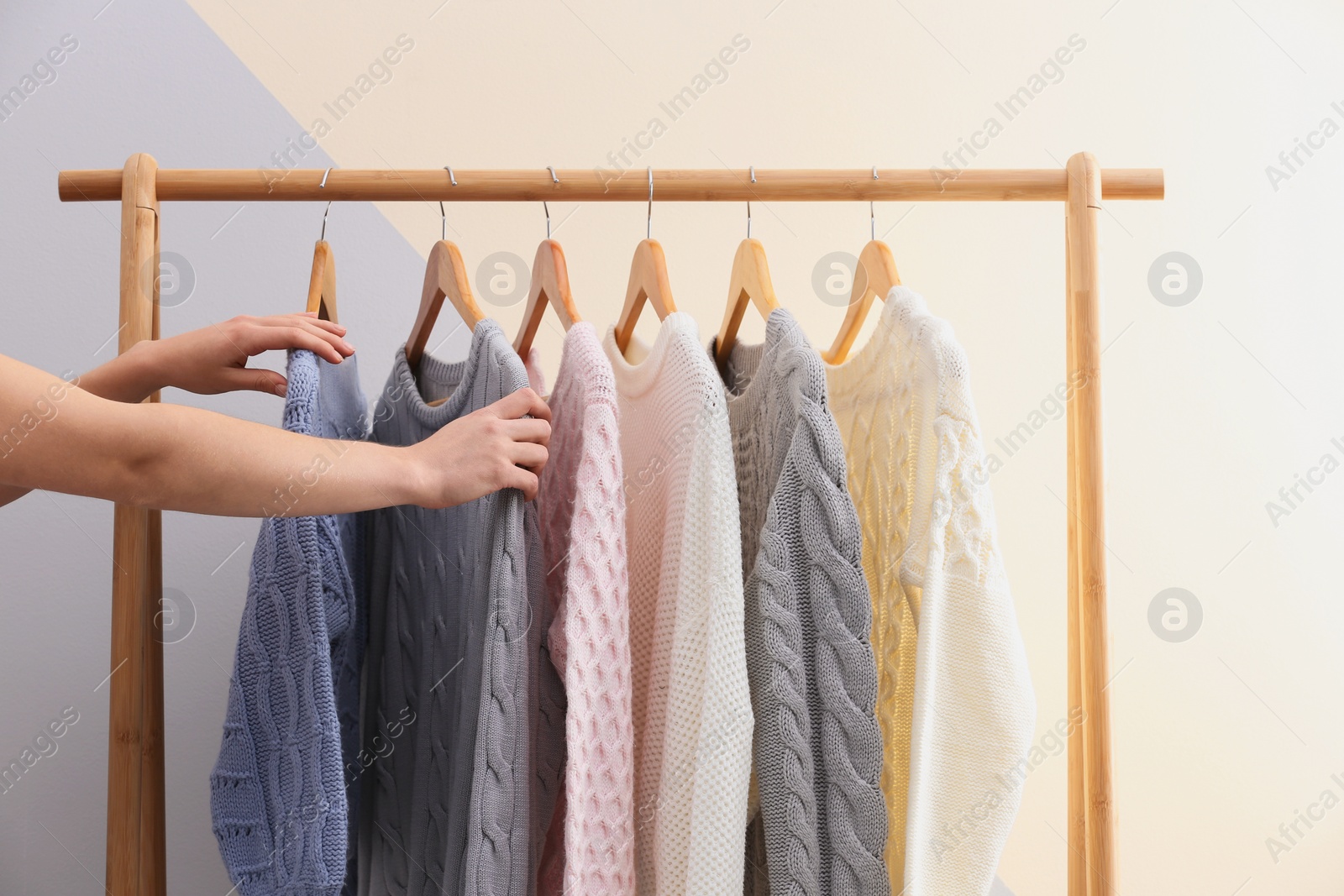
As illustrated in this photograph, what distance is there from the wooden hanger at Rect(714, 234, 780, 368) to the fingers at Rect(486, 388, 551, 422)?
27cm

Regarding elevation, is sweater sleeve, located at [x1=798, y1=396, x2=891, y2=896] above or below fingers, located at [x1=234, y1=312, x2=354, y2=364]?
below

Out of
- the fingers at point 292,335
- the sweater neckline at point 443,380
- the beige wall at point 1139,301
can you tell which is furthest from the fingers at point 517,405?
the beige wall at point 1139,301

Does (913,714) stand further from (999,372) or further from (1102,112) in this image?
(1102,112)

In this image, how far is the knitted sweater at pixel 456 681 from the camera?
0.80 metres

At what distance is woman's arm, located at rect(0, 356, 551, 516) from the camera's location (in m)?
0.67

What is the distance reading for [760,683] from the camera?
0.81 metres

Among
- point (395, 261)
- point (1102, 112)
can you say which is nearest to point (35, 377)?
point (395, 261)

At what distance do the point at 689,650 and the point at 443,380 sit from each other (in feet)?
1.69

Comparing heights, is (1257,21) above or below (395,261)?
above

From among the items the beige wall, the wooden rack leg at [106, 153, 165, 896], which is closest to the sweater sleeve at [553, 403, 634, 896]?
the wooden rack leg at [106, 153, 165, 896]

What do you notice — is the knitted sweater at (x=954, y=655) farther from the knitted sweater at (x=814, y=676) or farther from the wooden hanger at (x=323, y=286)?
the wooden hanger at (x=323, y=286)

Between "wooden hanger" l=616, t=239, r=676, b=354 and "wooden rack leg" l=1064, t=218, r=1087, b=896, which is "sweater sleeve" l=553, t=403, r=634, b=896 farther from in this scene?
"wooden rack leg" l=1064, t=218, r=1087, b=896

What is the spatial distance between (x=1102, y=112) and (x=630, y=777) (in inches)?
59.8

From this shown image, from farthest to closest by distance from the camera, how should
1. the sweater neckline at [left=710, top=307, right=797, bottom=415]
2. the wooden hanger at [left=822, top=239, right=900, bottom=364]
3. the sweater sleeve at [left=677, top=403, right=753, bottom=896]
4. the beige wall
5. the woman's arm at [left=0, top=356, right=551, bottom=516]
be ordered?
the beige wall, the wooden hanger at [left=822, top=239, right=900, bottom=364], the sweater neckline at [left=710, top=307, right=797, bottom=415], the sweater sleeve at [left=677, top=403, right=753, bottom=896], the woman's arm at [left=0, top=356, right=551, bottom=516]
